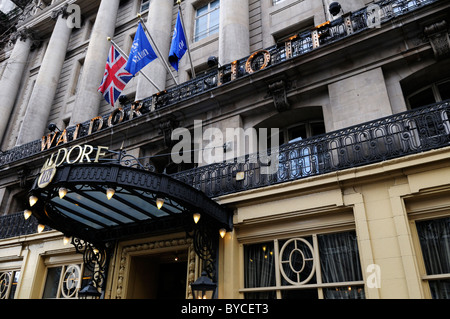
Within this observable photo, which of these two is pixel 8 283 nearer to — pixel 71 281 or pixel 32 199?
pixel 71 281

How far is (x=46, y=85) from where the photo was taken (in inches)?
938

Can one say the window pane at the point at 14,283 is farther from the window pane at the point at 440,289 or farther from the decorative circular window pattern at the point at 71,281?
the window pane at the point at 440,289

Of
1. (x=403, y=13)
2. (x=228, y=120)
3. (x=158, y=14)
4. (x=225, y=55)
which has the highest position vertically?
(x=158, y=14)

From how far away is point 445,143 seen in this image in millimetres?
7668

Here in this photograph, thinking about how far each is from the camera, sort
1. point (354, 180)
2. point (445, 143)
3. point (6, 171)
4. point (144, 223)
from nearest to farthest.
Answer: point (445, 143), point (354, 180), point (144, 223), point (6, 171)

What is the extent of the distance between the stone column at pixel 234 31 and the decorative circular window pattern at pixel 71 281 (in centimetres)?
1077

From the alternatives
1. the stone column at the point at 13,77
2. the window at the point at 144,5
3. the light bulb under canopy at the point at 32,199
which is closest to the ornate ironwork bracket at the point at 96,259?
the light bulb under canopy at the point at 32,199

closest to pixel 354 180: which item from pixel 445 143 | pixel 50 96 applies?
pixel 445 143

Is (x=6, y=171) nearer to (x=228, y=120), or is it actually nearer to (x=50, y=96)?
(x=50, y=96)

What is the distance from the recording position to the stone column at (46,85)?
22.1m

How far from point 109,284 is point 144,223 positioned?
2.61m

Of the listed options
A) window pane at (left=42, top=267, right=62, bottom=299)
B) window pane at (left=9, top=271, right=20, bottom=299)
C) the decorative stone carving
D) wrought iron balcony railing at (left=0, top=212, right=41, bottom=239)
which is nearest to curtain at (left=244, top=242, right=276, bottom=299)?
the decorative stone carving

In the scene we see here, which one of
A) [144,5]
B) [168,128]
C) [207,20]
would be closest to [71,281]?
[168,128]

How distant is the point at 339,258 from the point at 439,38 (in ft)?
23.8
